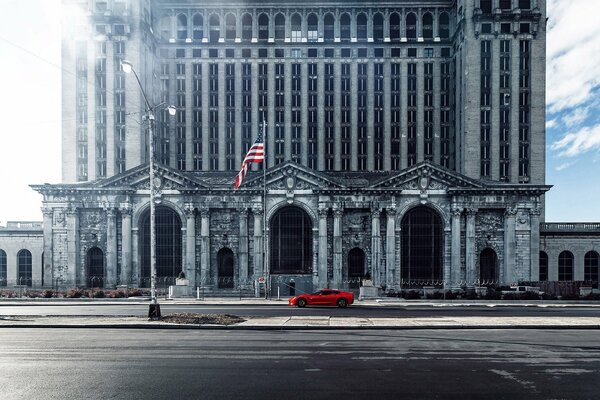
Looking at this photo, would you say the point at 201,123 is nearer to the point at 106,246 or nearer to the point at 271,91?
the point at 271,91

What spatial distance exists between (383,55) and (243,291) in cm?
5010

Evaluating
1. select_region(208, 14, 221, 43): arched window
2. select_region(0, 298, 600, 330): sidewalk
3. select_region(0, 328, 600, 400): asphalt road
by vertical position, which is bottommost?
select_region(0, 298, 600, 330): sidewalk

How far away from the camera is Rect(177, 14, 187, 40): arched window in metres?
81.6

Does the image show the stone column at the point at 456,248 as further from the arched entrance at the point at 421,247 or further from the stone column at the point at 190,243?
the stone column at the point at 190,243

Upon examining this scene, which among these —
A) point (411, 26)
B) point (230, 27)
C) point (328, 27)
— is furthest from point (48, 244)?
point (411, 26)

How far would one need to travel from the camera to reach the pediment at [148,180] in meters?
50.9

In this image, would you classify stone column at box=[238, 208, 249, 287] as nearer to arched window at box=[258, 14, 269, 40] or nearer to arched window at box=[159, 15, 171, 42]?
arched window at box=[258, 14, 269, 40]

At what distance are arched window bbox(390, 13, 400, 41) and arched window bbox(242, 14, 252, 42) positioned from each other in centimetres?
2418

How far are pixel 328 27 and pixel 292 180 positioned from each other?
4234 cm

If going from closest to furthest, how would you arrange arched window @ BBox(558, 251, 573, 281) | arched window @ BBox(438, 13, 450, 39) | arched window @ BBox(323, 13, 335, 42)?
arched window @ BBox(558, 251, 573, 281), arched window @ BBox(438, 13, 450, 39), arched window @ BBox(323, 13, 335, 42)

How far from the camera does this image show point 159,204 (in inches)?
2016

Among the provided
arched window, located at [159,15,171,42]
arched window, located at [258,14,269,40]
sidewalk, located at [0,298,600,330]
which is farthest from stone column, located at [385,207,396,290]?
arched window, located at [159,15,171,42]

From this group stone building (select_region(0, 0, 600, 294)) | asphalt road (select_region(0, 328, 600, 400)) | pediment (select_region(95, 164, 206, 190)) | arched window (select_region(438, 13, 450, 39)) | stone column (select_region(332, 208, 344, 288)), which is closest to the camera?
asphalt road (select_region(0, 328, 600, 400))

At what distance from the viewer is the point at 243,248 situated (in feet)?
166
